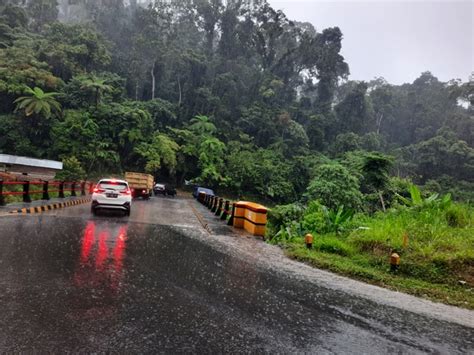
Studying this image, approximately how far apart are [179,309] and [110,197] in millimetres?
10635

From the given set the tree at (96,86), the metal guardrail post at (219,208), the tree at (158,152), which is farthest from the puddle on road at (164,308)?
the tree at (96,86)

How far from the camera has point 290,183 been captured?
4784 cm

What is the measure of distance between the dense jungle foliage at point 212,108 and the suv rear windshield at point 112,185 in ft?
49.8

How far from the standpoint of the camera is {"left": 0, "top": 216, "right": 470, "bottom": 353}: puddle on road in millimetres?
3840

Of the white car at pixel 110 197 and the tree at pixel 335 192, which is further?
the tree at pixel 335 192

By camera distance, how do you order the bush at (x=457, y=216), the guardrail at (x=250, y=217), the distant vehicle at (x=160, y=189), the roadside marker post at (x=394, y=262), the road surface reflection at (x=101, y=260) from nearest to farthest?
the road surface reflection at (x=101, y=260) → the roadside marker post at (x=394, y=262) → the bush at (x=457, y=216) → the guardrail at (x=250, y=217) → the distant vehicle at (x=160, y=189)

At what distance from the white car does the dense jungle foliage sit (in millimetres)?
15264

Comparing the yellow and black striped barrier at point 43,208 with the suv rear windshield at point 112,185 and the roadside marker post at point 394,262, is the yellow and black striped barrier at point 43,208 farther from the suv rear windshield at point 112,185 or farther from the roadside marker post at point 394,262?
the roadside marker post at point 394,262

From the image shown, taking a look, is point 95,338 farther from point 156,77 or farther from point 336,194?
point 156,77

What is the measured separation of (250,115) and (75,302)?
54.1 meters

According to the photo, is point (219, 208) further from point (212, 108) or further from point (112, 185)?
point (212, 108)

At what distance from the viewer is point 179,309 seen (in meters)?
4.79

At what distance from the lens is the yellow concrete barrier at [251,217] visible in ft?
A: 43.8

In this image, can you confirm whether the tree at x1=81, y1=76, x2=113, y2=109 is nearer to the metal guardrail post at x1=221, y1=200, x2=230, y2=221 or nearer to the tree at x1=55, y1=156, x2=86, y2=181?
the tree at x1=55, y1=156, x2=86, y2=181
